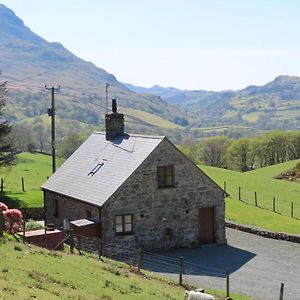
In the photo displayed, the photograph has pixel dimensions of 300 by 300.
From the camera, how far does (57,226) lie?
40250 millimetres

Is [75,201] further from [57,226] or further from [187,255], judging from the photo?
[187,255]

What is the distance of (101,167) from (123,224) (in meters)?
4.96

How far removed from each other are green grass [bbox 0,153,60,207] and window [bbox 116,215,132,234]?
Result: 14351 mm

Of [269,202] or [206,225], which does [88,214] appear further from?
[269,202]

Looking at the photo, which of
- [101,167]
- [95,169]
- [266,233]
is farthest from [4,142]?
[266,233]

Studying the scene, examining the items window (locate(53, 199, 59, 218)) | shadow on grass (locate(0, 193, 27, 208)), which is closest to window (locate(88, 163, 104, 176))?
window (locate(53, 199, 59, 218))

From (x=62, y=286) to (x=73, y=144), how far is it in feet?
298

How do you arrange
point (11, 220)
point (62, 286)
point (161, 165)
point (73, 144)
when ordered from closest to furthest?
point (62, 286) → point (11, 220) → point (161, 165) → point (73, 144)

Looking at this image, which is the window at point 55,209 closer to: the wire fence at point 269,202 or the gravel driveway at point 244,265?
the gravel driveway at point 244,265

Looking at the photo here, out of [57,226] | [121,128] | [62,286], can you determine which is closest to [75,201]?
[57,226]

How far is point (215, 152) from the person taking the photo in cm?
12544

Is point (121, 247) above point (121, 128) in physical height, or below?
below

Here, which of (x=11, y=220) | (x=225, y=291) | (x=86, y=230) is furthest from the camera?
(x=86, y=230)

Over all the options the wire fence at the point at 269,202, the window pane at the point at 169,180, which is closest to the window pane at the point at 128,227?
the window pane at the point at 169,180
